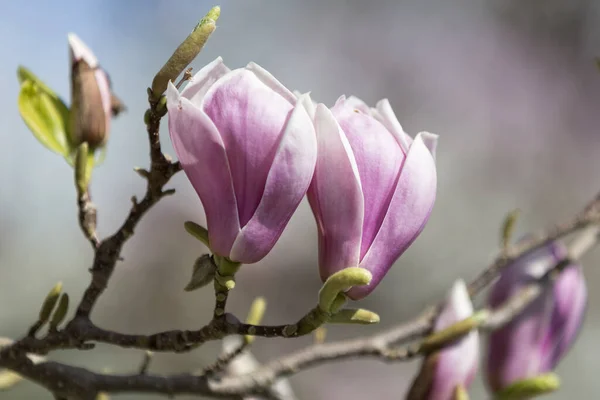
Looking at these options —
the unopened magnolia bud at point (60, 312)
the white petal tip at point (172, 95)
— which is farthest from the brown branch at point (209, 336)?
the white petal tip at point (172, 95)

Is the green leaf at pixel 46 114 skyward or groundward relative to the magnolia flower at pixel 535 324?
groundward

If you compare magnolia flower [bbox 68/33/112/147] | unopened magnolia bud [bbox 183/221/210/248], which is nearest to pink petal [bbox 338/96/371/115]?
unopened magnolia bud [bbox 183/221/210/248]

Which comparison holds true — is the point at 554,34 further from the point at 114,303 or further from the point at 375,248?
the point at 375,248

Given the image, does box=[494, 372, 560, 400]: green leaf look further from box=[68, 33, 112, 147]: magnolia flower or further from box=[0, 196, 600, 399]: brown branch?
box=[68, 33, 112, 147]: magnolia flower

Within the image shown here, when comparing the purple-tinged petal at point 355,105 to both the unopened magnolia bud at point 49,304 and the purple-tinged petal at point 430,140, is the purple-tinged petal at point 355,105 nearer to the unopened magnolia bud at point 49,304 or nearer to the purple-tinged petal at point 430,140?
the purple-tinged petal at point 430,140

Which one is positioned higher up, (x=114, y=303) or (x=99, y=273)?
(x=114, y=303)

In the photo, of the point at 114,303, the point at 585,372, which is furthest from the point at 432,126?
the point at 114,303
